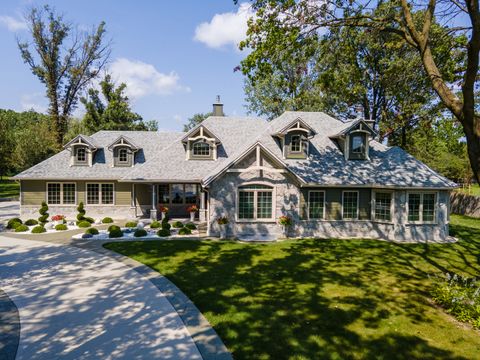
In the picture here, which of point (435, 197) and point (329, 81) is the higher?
point (329, 81)

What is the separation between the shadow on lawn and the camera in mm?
7137

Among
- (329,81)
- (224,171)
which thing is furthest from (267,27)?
(224,171)

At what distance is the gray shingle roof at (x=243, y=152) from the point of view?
61.3ft

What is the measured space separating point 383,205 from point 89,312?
16.9 metres

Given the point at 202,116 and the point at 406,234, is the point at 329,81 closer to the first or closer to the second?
the point at 406,234

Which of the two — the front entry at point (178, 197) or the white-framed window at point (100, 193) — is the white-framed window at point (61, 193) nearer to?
the white-framed window at point (100, 193)

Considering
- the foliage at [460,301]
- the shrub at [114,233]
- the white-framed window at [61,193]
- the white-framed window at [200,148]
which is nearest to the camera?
the foliage at [460,301]

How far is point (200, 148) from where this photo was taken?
2411 centimetres

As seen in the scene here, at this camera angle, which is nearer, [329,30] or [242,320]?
[242,320]

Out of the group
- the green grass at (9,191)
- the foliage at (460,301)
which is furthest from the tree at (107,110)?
the foliage at (460,301)

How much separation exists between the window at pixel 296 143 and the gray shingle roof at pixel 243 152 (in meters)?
0.81

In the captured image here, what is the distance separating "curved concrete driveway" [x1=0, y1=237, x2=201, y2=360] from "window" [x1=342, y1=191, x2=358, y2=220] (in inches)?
514

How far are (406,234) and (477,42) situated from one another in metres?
13.4

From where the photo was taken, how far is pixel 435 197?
18.3 metres
